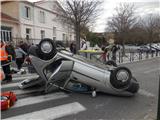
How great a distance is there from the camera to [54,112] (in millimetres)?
4309

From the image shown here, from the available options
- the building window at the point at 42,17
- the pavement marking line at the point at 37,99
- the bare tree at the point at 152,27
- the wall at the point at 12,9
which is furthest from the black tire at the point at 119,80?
the building window at the point at 42,17

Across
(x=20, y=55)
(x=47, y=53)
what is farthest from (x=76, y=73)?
(x=20, y=55)

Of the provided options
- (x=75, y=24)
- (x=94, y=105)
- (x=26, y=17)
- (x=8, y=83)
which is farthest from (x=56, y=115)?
(x=26, y=17)

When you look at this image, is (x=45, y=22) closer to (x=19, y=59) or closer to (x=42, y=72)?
(x=19, y=59)

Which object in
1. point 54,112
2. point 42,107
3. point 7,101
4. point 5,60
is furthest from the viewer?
point 5,60

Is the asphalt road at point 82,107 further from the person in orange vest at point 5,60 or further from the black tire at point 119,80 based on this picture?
the person in orange vest at point 5,60

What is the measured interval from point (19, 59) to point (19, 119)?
22.5 feet

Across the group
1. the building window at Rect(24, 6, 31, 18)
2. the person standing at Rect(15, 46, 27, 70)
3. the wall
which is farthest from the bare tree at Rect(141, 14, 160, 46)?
the person standing at Rect(15, 46, 27, 70)

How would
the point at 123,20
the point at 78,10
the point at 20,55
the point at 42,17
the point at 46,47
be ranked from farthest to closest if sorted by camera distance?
the point at 42,17
the point at 123,20
the point at 78,10
the point at 20,55
the point at 46,47

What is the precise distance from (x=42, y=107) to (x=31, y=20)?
2488cm

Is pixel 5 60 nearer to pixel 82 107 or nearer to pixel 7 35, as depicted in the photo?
pixel 82 107

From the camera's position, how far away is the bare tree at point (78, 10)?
16172 millimetres

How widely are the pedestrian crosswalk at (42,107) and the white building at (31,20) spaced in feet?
51.7

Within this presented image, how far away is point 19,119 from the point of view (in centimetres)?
393
